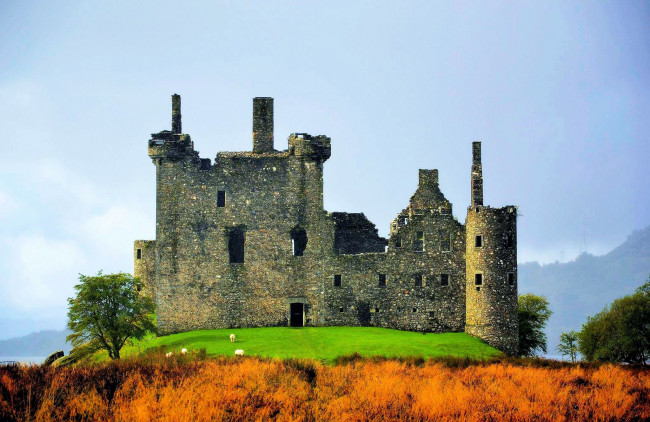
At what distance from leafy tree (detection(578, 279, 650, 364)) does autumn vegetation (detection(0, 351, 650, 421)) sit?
81.6 feet

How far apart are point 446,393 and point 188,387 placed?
763 cm

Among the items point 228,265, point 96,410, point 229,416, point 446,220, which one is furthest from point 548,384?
point 228,265

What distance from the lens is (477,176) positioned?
142 ft

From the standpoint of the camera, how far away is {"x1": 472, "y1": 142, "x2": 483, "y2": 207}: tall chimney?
4288 centimetres

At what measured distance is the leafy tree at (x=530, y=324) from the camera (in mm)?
51625

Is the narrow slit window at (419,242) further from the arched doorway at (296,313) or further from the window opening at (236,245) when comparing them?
the window opening at (236,245)

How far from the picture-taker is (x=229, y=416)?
60.3 ft

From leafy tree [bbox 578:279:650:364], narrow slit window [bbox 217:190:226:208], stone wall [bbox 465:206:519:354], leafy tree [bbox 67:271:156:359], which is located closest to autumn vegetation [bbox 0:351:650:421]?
leafy tree [bbox 67:271:156:359]

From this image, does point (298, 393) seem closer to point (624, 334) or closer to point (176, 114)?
point (176, 114)

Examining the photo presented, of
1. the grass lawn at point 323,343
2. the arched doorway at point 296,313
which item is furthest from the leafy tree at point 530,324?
the arched doorway at point 296,313

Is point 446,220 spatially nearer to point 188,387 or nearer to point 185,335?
point 185,335

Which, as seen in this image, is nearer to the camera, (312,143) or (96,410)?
(96,410)

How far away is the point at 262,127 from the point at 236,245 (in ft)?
24.4

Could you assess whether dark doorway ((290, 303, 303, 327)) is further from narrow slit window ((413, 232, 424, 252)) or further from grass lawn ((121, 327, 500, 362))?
narrow slit window ((413, 232, 424, 252))
